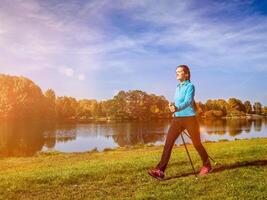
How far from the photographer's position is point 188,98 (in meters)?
12.2

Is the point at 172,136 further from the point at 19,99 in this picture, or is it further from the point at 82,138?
the point at 19,99

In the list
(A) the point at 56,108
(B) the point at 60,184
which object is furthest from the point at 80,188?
(A) the point at 56,108

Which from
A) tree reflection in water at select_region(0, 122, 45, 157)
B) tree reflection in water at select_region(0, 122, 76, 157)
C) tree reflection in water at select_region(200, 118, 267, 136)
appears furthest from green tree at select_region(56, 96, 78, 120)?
tree reflection in water at select_region(0, 122, 45, 157)

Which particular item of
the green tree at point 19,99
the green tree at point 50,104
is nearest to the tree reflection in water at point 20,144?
the green tree at point 19,99

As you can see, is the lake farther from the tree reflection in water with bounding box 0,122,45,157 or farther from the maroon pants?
the maroon pants

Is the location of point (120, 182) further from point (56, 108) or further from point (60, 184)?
point (56, 108)

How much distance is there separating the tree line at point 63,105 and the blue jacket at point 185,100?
117 m

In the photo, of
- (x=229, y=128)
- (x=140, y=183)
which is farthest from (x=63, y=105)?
(x=140, y=183)

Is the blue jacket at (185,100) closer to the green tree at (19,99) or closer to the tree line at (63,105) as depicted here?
the tree line at (63,105)

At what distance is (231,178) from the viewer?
1245 centimetres

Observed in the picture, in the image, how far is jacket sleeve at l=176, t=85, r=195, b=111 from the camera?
1218 cm

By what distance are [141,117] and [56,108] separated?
36.3m

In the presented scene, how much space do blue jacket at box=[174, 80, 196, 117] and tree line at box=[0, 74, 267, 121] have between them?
11661 centimetres

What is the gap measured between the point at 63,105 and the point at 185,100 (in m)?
164
